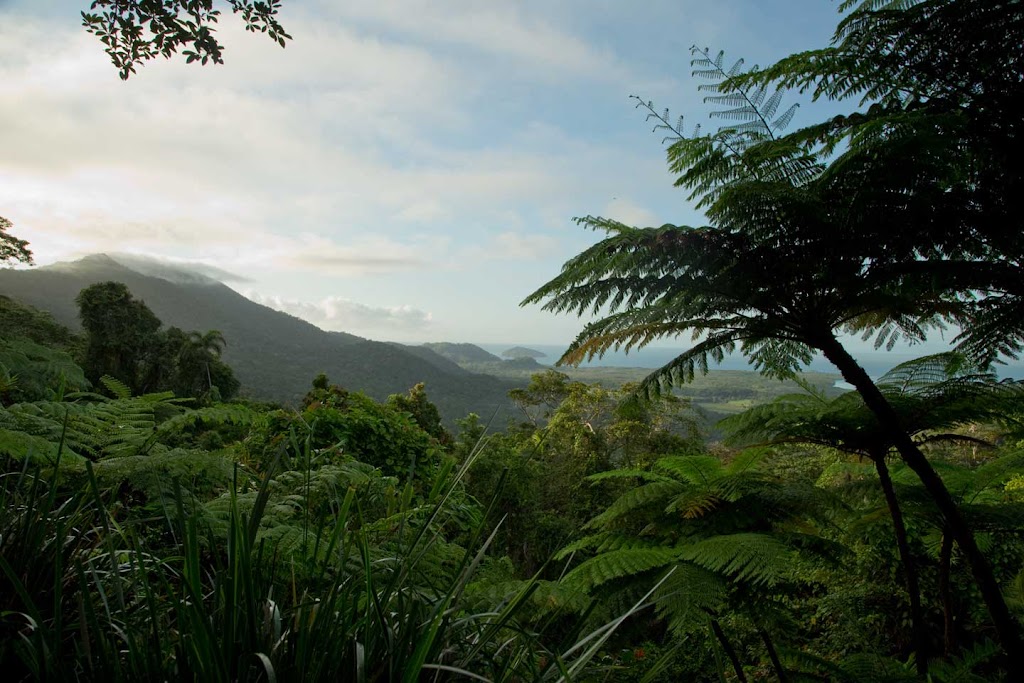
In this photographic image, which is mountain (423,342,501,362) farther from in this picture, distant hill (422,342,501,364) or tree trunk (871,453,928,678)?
tree trunk (871,453,928,678)

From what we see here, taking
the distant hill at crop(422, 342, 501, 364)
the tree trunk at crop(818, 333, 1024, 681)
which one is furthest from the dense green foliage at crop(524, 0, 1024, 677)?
the distant hill at crop(422, 342, 501, 364)

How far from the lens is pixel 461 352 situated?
140 m

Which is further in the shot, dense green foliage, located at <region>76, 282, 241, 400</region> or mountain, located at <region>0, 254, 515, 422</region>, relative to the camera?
mountain, located at <region>0, 254, 515, 422</region>

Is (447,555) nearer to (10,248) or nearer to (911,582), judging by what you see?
(911,582)

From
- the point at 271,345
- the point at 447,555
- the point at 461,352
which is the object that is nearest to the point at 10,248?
the point at 447,555

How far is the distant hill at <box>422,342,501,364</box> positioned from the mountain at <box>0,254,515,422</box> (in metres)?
23.9

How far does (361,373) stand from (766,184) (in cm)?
6531

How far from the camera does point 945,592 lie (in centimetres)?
240

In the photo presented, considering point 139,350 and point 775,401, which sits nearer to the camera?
point 775,401

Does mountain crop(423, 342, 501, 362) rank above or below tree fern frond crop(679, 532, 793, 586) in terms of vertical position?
above

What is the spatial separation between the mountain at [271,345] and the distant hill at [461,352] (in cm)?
2395

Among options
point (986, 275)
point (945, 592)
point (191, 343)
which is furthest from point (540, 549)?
point (191, 343)

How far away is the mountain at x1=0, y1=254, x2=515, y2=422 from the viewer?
5525 cm

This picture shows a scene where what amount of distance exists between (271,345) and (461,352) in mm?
65373
